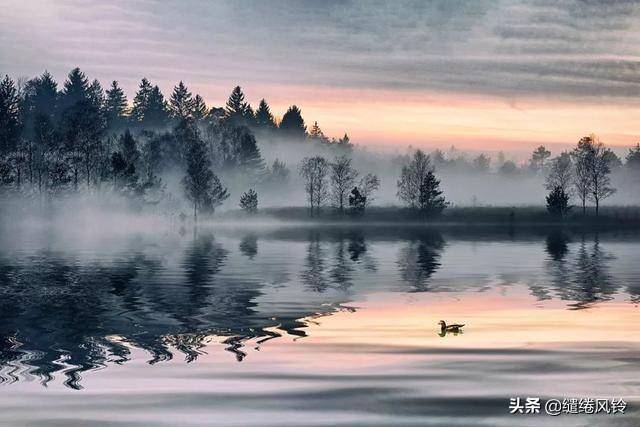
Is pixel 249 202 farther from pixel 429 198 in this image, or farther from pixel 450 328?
pixel 450 328

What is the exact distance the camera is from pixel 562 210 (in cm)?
17400

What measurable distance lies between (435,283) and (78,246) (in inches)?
1824

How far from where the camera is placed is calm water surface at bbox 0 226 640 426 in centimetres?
1655

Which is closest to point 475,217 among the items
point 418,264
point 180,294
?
point 418,264

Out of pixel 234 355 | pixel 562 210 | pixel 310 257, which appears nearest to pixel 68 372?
pixel 234 355

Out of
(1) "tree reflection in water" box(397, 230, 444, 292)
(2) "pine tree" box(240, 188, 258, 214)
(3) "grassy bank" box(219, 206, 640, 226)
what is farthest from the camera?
(2) "pine tree" box(240, 188, 258, 214)

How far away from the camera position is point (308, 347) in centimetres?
2347

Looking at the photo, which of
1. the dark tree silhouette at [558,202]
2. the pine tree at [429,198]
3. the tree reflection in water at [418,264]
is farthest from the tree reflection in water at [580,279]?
the pine tree at [429,198]

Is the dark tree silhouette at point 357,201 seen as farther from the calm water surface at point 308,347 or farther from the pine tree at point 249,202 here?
the calm water surface at point 308,347

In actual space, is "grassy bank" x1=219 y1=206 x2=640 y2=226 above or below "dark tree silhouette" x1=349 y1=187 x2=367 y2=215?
below

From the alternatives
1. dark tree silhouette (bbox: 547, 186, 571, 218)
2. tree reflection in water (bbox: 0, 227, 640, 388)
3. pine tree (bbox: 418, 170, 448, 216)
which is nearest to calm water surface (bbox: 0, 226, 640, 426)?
tree reflection in water (bbox: 0, 227, 640, 388)

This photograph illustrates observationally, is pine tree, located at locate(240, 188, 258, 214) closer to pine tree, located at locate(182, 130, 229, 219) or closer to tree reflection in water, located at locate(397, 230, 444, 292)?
pine tree, located at locate(182, 130, 229, 219)

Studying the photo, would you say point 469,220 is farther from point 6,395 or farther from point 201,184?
point 6,395

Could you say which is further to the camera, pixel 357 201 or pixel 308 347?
pixel 357 201
